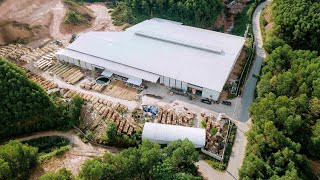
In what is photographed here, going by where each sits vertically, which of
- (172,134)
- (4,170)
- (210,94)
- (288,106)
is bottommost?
(4,170)

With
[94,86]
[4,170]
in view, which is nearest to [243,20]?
[94,86]

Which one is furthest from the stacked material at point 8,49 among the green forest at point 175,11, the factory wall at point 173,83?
the factory wall at point 173,83

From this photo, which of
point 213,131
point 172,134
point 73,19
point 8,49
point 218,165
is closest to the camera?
point 218,165

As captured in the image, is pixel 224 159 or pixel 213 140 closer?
pixel 224 159

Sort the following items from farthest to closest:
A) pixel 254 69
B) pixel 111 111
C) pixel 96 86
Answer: pixel 254 69
pixel 96 86
pixel 111 111

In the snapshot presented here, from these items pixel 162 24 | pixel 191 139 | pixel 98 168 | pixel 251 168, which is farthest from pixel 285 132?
pixel 162 24

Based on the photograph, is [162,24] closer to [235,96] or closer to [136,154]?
[235,96]

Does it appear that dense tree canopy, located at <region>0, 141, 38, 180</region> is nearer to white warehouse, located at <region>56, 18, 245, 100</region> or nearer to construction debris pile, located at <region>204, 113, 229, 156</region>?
white warehouse, located at <region>56, 18, 245, 100</region>

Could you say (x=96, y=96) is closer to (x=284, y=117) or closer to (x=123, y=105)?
(x=123, y=105)
